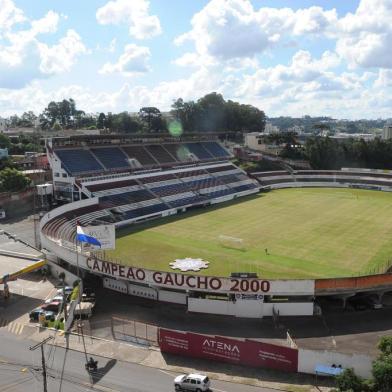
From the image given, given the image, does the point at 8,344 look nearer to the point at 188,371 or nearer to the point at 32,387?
the point at 32,387

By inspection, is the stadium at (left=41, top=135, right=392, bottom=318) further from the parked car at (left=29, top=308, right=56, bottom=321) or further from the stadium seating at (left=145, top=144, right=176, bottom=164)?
the parked car at (left=29, top=308, right=56, bottom=321)

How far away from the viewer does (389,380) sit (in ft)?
61.9

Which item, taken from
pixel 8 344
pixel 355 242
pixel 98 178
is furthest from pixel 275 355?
pixel 98 178

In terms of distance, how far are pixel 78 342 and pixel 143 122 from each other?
431ft

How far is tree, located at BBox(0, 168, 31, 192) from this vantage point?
69688mm

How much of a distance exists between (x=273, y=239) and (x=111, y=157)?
37315 mm

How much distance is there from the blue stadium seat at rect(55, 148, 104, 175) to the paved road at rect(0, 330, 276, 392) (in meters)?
43.5

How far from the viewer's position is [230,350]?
26.3 meters

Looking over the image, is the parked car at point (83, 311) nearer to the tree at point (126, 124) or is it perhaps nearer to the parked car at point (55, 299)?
the parked car at point (55, 299)

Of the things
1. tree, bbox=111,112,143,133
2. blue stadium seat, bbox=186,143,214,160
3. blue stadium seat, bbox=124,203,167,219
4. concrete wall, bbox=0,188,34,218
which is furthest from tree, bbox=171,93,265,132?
concrete wall, bbox=0,188,34,218

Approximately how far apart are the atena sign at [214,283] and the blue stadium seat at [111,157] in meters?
43.8

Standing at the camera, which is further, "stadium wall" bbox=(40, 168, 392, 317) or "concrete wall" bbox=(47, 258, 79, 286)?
"concrete wall" bbox=(47, 258, 79, 286)

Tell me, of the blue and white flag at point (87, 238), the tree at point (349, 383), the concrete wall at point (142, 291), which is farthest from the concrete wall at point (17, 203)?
the tree at point (349, 383)

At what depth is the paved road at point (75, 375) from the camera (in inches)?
931
